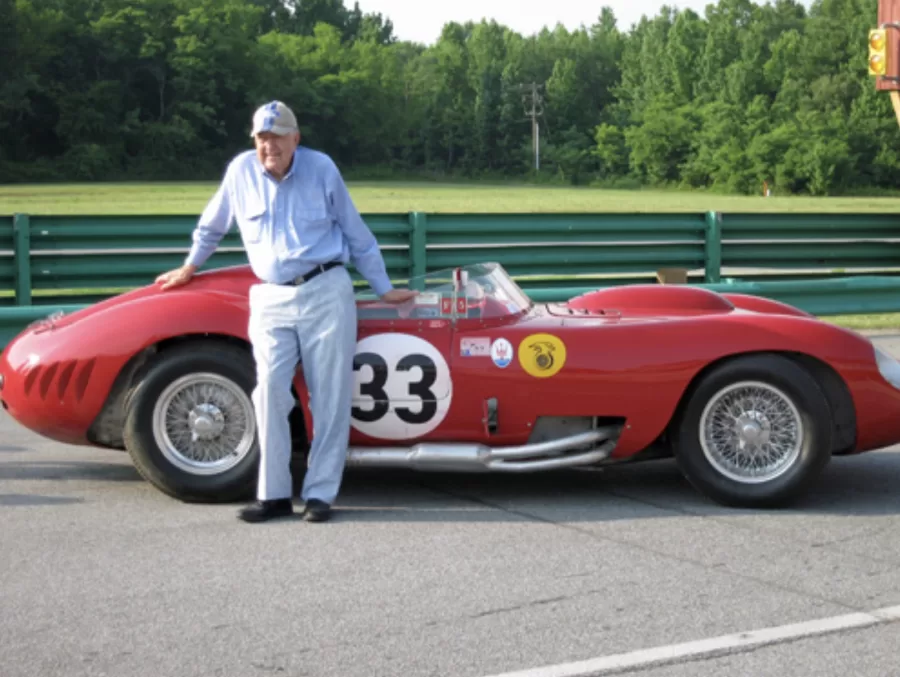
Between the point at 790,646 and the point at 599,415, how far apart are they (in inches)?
81.1

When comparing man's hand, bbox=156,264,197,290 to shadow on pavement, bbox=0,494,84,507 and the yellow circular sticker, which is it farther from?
the yellow circular sticker

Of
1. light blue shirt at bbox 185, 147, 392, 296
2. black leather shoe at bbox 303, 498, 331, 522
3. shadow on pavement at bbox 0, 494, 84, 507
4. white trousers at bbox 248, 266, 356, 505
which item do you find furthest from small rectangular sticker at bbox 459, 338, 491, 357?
shadow on pavement at bbox 0, 494, 84, 507

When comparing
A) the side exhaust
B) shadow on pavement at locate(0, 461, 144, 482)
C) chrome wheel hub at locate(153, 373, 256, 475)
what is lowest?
shadow on pavement at locate(0, 461, 144, 482)

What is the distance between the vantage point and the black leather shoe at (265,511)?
5.79 meters

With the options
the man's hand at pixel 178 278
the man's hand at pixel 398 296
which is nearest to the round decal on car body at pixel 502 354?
the man's hand at pixel 398 296

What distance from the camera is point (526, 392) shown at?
239 inches

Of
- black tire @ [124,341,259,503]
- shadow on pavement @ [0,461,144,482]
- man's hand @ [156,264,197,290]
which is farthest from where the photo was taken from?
shadow on pavement @ [0,461,144,482]

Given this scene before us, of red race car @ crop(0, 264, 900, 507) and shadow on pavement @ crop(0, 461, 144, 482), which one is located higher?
red race car @ crop(0, 264, 900, 507)

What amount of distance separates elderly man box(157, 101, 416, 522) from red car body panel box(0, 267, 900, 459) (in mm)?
213

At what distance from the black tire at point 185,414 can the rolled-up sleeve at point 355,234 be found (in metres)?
0.66

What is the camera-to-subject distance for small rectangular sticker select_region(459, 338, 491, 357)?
608cm

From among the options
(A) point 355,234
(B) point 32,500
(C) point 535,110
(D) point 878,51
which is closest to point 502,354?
(A) point 355,234

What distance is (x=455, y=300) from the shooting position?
6.19m

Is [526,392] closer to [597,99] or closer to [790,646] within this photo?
[790,646]
